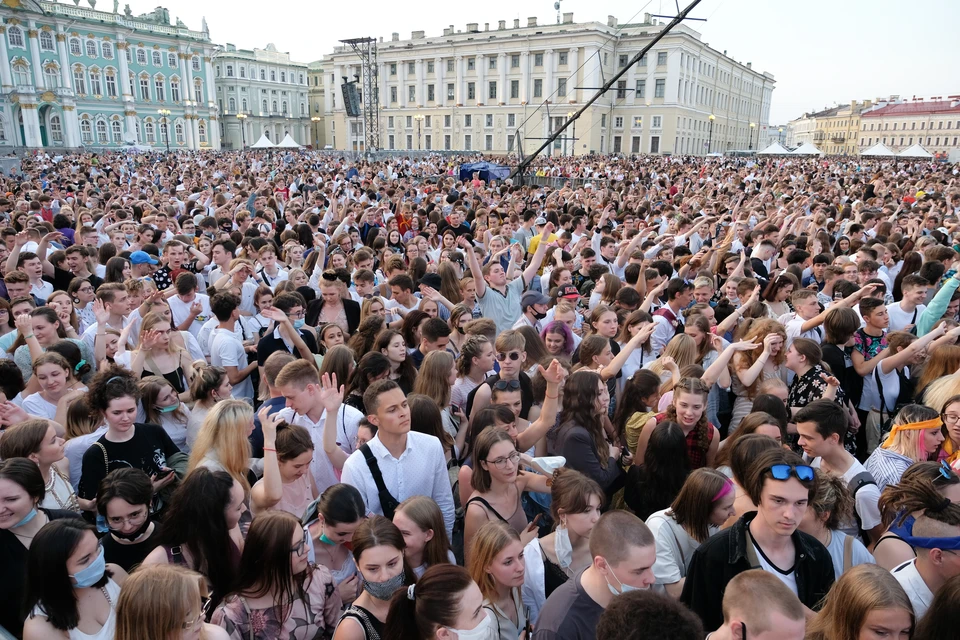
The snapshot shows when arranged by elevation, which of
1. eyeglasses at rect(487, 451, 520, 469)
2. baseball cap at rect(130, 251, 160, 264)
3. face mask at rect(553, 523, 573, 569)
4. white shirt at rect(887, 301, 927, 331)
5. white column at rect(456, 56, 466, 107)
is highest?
white column at rect(456, 56, 466, 107)

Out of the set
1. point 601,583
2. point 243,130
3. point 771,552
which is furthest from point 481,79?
point 601,583

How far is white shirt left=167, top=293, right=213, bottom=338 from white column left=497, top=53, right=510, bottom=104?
71.3m

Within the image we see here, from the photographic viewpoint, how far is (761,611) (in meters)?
2.01

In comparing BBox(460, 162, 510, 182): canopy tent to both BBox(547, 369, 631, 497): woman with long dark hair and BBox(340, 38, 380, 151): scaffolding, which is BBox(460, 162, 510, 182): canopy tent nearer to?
BBox(340, 38, 380, 151): scaffolding

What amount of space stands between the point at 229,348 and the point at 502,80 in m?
73.0

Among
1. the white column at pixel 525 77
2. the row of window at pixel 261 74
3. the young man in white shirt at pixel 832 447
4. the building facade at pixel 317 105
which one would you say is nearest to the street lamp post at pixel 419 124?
the white column at pixel 525 77

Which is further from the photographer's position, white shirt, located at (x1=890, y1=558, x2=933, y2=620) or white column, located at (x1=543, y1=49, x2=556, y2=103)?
white column, located at (x1=543, y1=49, x2=556, y2=103)

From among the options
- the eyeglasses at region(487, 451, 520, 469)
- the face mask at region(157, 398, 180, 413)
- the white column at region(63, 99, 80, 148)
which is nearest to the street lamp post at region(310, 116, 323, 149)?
the white column at region(63, 99, 80, 148)

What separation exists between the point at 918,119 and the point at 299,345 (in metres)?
131

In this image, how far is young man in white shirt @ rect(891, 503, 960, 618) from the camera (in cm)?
242

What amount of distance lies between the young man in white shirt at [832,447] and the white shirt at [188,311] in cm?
538

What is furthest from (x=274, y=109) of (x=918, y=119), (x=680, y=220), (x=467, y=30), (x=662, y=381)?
(x=918, y=119)

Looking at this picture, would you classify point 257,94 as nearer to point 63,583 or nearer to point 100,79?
point 100,79

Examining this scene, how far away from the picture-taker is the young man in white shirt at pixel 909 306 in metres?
5.89
